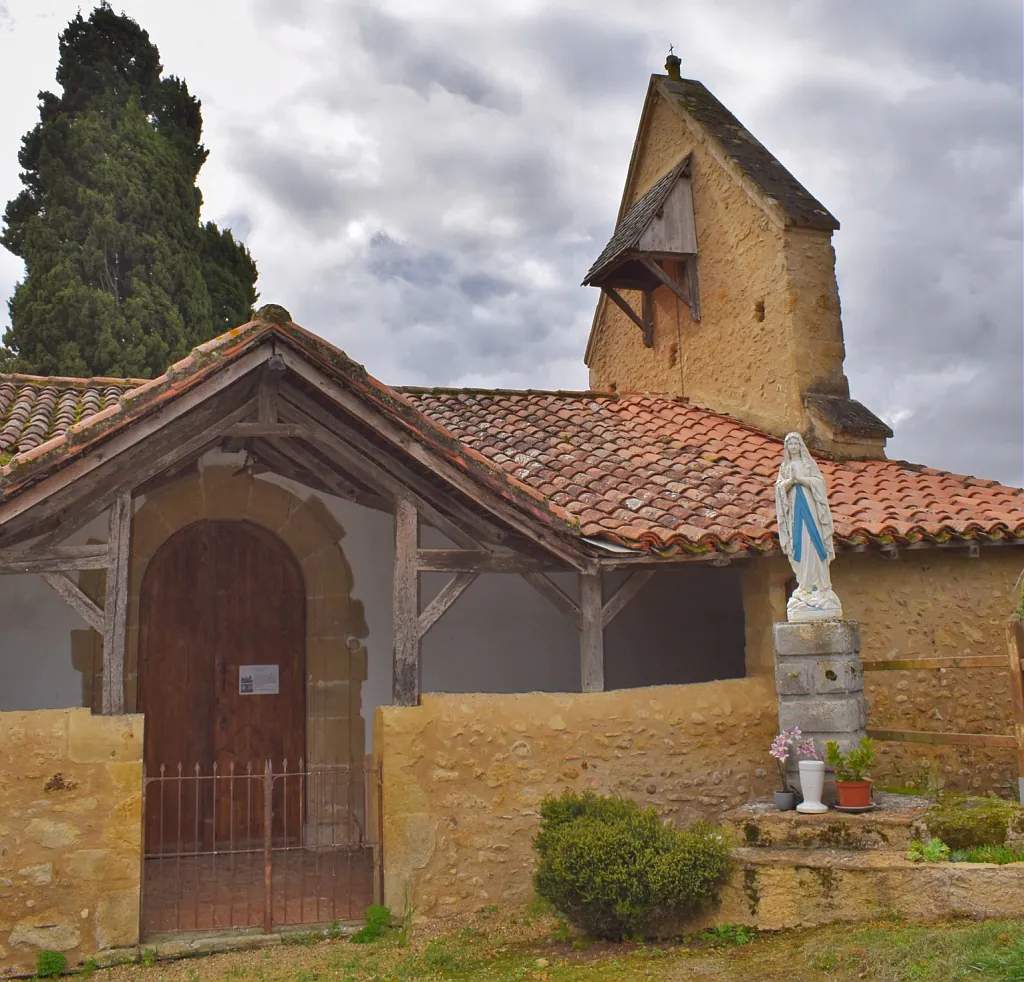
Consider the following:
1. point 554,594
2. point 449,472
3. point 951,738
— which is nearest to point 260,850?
point 554,594

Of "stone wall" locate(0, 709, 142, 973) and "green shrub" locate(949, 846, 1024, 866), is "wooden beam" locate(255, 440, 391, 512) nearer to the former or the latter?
"stone wall" locate(0, 709, 142, 973)

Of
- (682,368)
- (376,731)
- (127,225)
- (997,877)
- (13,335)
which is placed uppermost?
(127,225)

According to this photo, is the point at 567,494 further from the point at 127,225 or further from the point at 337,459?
the point at 127,225

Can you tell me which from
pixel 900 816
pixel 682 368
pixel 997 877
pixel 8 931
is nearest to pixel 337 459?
pixel 8 931

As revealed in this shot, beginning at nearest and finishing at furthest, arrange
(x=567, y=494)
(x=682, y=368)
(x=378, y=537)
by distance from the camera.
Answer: (x=567, y=494), (x=378, y=537), (x=682, y=368)

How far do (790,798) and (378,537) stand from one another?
13.2 feet

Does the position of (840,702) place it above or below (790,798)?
above

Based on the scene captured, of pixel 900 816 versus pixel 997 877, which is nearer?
pixel 997 877

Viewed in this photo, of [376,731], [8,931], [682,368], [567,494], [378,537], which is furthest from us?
[682,368]

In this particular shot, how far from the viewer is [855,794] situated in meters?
5.93

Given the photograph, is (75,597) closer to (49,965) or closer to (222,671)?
(49,965)

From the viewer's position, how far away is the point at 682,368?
1227 cm

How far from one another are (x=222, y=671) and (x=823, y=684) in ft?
15.8

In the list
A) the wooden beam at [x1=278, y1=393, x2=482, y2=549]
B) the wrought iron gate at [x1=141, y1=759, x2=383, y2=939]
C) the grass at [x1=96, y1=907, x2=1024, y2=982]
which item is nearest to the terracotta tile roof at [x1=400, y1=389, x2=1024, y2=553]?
the wooden beam at [x1=278, y1=393, x2=482, y2=549]
